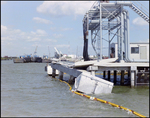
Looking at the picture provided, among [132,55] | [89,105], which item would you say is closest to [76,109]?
[89,105]

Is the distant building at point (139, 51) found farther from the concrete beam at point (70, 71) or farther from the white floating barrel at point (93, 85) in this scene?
the white floating barrel at point (93, 85)

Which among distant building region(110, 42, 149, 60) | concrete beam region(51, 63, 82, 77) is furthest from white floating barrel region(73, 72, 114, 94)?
distant building region(110, 42, 149, 60)

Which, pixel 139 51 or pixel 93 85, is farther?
pixel 139 51

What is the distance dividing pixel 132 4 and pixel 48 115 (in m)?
22.4

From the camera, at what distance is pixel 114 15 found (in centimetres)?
3650

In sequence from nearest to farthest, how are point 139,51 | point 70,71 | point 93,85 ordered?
point 93,85
point 70,71
point 139,51

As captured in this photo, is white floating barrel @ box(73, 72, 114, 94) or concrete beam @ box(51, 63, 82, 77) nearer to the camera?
white floating barrel @ box(73, 72, 114, 94)

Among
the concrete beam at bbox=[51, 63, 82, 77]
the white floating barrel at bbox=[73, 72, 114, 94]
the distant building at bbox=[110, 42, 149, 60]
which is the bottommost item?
the white floating barrel at bbox=[73, 72, 114, 94]

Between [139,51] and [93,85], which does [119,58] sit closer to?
[139,51]

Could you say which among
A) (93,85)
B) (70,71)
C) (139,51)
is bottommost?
(93,85)

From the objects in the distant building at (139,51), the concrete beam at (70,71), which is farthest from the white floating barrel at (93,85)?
the distant building at (139,51)

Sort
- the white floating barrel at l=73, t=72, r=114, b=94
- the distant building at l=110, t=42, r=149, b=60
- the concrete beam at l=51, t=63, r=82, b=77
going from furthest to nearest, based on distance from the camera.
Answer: the distant building at l=110, t=42, r=149, b=60 → the concrete beam at l=51, t=63, r=82, b=77 → the white floating barrel at l=73, t=72, r=114, b=94

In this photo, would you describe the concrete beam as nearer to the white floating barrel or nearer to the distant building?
the white floating barrel

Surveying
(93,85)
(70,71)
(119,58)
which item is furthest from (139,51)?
(93,85)
